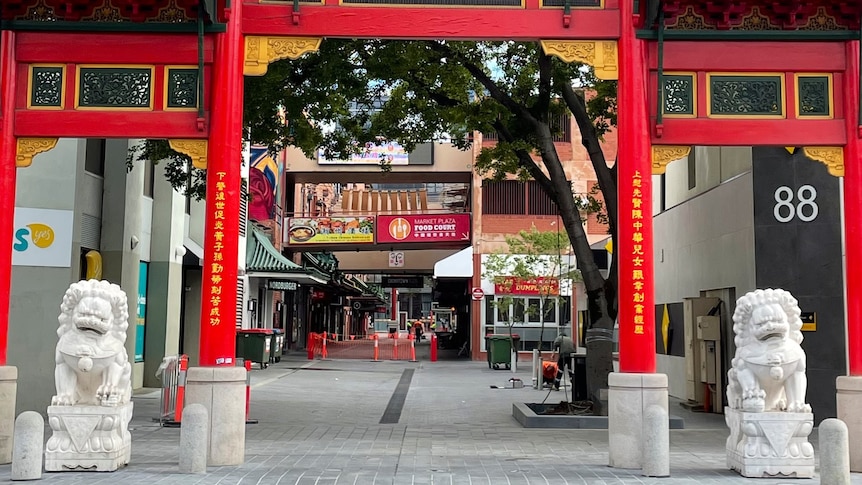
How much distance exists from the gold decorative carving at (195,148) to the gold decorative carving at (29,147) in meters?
1.51

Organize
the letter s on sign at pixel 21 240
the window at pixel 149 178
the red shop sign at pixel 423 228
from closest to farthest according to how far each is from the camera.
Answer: the letter s on sign at pixel 21 240 < the window at pixel 149 178 < the red shop sign at pixel 423 228

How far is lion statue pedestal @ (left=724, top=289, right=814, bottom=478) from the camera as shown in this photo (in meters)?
9.20

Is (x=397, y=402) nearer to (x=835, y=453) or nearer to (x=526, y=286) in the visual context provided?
(x=835, y=453)

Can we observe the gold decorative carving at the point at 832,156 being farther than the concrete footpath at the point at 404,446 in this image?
Yes

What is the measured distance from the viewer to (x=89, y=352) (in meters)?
9.16

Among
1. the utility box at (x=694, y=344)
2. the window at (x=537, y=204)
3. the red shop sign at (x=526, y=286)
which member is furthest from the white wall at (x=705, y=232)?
the window at (x=537, y=204)

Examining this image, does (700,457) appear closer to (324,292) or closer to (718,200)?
(718,200)

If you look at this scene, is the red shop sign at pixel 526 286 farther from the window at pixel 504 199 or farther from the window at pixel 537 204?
the window at pixel 537 204

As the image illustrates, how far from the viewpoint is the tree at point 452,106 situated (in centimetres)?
1425

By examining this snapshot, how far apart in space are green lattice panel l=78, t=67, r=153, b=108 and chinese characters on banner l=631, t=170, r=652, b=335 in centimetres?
607

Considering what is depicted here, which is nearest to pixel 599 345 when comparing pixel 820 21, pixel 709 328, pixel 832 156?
pixel 709 328

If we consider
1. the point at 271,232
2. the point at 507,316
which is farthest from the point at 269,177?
the point at 507,316

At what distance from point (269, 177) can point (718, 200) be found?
62.5 feet

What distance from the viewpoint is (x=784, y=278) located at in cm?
1427
